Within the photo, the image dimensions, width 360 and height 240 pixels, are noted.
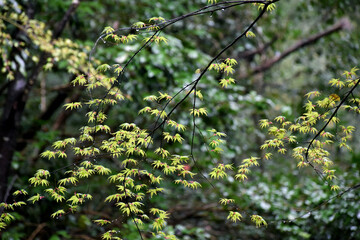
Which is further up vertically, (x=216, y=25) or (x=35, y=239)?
(x=216, y=25)

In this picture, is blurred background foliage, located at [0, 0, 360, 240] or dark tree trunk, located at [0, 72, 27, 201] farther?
blurred background foliage, located at [0, 0, 360, 240]

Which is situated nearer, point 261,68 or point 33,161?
point 33,161

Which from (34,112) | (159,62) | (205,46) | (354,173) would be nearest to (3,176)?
(159,62)

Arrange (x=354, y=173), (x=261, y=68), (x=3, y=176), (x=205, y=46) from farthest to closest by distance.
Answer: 1. (x=261, y=68)
2. (x=205, y=46)
3. (x=354, y=173)
4. (x=3, y=176)

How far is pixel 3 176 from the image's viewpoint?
3305 millimetres

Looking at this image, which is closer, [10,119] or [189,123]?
[10,119]

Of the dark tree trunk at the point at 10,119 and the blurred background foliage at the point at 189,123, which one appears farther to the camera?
the blurred background foliage at the point at 189,123

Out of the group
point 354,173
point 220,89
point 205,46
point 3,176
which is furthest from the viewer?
point 205,46

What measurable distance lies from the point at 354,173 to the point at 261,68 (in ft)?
8.21

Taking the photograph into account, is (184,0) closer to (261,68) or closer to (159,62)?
(159,62)

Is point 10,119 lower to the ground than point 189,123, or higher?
lower

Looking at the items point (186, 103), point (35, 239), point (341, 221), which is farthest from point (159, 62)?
point (341, 221)

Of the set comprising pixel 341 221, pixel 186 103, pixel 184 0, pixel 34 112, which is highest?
pixel 184 0

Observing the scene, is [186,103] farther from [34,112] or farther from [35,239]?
[34,112]
